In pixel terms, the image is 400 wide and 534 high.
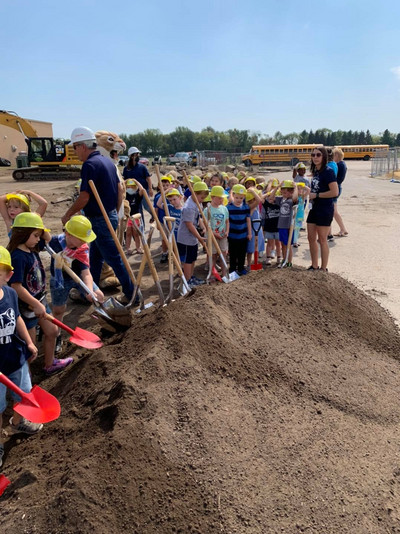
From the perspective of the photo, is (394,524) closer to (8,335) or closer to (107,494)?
(107,494)

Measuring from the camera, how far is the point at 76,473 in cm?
214

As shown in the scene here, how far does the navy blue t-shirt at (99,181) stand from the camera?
13.8ft

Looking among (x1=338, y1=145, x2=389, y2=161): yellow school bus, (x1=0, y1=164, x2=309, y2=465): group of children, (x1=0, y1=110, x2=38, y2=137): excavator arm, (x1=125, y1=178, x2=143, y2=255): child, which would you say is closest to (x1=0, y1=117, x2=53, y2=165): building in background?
(x1=0, y1=110, x2=38, y2=137): excavator arm

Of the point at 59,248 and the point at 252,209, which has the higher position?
the point at 252,209

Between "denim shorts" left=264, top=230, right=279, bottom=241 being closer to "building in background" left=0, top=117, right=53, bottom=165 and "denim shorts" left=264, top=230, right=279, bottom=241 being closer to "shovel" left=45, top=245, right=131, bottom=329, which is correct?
"shovel" left=45, top=245, right=131, bottom=329

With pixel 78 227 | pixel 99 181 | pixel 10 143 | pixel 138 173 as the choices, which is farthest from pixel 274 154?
pixel 78 227

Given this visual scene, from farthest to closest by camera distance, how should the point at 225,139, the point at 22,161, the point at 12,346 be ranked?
the point at 225,139, the point at 22,161, the point at 12,346

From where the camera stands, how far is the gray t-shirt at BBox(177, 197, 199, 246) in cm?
525

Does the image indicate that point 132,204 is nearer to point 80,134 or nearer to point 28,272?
point 80,134

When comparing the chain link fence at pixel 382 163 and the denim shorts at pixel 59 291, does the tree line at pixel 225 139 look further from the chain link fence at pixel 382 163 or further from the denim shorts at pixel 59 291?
the denim shorts at pixel 59 291

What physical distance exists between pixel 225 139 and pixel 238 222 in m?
81.1

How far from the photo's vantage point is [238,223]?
5.80 meters

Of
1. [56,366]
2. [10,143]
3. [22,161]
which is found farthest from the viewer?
[10,143]

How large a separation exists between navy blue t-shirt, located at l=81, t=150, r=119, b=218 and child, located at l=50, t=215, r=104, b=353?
1.65 ft
